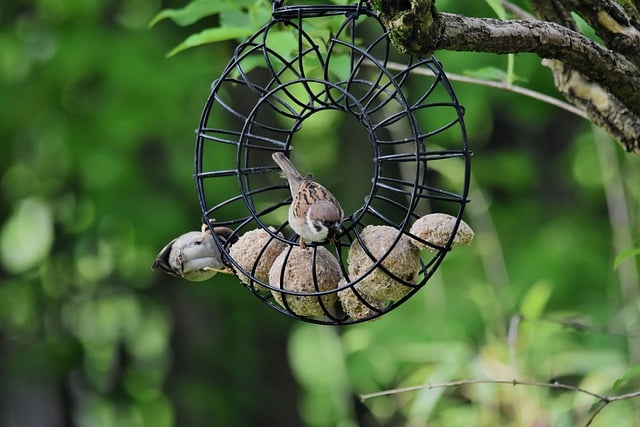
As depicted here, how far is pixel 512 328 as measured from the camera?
2.69 meters

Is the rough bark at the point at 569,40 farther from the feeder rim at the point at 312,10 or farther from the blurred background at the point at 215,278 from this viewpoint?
the blurred background at the point at 215,278

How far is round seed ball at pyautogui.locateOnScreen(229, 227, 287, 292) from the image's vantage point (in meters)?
1.99

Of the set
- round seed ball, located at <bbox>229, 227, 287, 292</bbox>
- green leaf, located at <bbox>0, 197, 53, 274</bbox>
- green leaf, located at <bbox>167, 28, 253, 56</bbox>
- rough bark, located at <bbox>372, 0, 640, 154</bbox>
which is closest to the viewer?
rough bark, located at <bbox>372, 0, 640, 154</bbox>

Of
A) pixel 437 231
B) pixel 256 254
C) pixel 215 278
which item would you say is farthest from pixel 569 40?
pixel 215 278

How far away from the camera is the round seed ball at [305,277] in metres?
1.86

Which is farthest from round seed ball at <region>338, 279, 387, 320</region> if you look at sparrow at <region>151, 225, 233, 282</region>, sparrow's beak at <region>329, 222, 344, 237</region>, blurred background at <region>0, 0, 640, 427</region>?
blurred background at <region>0, 0, 640, 427</region>

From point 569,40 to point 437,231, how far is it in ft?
1.42

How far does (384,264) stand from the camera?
1.77 metres

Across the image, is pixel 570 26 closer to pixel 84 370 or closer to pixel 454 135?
pixel 454 135

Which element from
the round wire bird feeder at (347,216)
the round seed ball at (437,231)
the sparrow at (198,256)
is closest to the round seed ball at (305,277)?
the round wire bird feeder at (347,216)

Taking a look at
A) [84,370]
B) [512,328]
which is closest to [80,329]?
[84,370]

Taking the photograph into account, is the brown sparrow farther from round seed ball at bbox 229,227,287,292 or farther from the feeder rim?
the feeder rim

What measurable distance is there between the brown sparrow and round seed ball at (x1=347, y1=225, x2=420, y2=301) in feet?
0.22

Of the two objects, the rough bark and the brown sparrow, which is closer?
the rough bark
